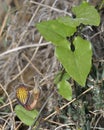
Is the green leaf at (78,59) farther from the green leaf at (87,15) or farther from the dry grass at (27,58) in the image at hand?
the dry grass at (27,58)

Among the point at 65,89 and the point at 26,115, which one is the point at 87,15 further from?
the point at 26,115

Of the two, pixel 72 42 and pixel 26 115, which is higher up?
pixel 72 42

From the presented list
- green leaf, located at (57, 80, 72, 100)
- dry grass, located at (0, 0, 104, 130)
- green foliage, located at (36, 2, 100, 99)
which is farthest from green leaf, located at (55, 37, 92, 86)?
dry grass, located at (0, 0, 104, 130)

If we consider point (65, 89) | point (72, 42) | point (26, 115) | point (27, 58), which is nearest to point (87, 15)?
point (72, 42)

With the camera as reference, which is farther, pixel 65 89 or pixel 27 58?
pixel 27 58

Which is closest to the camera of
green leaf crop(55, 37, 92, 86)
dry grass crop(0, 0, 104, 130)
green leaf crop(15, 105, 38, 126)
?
green leaf crop(55, 37, 92, 86)

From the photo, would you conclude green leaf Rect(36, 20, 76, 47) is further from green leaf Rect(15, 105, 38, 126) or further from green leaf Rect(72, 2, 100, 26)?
green leaf Rect(15, 105, 38, 126)

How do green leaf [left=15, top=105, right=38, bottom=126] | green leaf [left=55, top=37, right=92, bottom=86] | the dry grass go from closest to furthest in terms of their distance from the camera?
green leaf [left=55, top=37, right=92, bottom=86]
green leaf [left=15, top=105, right=38, bottom=126]
the dry grass
